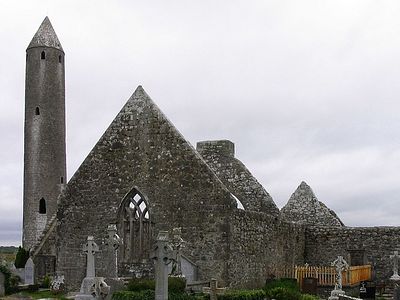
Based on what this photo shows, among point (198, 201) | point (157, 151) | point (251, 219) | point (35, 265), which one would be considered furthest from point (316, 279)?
point (35, 265)

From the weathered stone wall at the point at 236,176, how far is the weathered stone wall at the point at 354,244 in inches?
128

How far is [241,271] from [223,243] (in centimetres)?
120

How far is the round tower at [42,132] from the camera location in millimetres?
46156

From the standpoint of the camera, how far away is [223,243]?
19938mm

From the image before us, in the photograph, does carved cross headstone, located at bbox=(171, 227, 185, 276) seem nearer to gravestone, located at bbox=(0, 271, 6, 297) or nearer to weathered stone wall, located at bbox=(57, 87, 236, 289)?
weathered stone wall, located at bbox=(57, 87, 236, 289)

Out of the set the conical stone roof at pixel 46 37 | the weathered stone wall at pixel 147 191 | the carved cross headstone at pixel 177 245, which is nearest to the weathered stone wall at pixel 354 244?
the weathered stone wall at pixel 147 191

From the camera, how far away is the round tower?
4616 centimetres

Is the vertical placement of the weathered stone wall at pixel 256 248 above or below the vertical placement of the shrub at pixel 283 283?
above

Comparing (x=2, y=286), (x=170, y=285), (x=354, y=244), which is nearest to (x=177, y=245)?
(x=170, y=285)

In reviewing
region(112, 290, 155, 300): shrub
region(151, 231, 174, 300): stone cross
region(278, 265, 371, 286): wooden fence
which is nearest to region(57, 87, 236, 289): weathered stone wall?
region(112, 290, 155, 300): shrub

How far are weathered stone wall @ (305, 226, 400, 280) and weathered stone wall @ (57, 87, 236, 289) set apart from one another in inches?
349

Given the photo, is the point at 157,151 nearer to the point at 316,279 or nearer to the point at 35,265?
the point at 316,279

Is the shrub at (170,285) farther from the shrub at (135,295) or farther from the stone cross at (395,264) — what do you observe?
the stone cross at (395,264)

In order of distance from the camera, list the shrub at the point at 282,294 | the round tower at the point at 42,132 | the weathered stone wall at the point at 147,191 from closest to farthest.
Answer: the shrub at the point at 282,294
the weathered stone wall at the point at 147,191
the round tower at the point at 42,132
